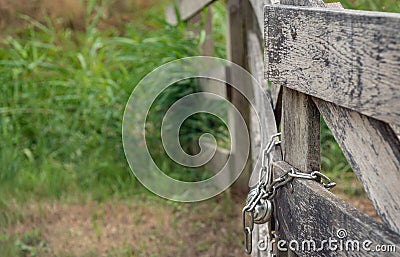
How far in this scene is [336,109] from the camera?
1.73m

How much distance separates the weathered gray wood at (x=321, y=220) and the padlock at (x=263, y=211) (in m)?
0.04

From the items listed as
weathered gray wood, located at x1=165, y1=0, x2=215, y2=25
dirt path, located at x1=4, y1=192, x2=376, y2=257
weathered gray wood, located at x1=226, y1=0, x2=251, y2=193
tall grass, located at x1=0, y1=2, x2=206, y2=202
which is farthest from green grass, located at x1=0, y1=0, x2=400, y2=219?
weathered gray wood, located at x1=226, y1=0, x2=251, y2=193

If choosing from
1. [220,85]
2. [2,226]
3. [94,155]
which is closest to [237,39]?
[220,85]

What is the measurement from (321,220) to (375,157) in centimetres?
38

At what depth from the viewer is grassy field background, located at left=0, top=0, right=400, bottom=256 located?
12.7 feet

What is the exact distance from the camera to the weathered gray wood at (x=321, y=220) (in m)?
1.56

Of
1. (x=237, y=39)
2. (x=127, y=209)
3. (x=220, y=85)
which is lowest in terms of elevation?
(x=127, y=209)

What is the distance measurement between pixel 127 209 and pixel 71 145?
103 cm

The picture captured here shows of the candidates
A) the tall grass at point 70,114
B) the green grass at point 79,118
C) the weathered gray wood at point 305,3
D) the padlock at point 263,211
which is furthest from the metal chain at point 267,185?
the tall grass at point 70,114

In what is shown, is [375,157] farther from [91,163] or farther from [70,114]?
[70,114]

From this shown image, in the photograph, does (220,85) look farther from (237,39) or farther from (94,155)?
(94,155)

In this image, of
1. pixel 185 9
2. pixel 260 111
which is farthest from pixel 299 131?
pixel 185 9

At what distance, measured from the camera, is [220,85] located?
14.2 feet

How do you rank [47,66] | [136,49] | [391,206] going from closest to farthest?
[391,206], [136,49], [47,66]
